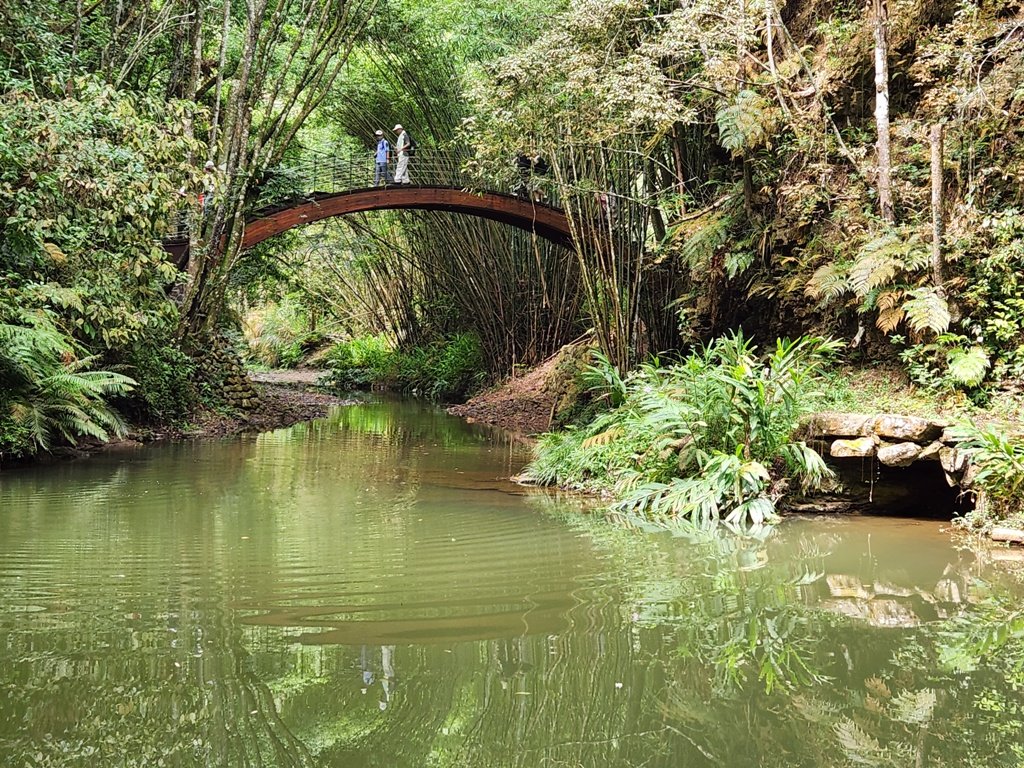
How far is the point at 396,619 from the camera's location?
3443mm

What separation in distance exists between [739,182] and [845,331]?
88.3 inches

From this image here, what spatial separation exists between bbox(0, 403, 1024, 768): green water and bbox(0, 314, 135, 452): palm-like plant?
2.35m

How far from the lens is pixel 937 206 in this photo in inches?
267

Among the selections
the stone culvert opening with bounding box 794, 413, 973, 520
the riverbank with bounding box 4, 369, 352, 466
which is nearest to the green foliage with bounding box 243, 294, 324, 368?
the riverbank with bounding box 4, 369, 352, 466

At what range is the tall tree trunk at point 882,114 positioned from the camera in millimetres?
7523

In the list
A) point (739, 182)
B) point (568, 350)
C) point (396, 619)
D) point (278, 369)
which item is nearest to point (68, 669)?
point (396, 619)

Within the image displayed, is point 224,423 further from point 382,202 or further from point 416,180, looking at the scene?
point 416,180

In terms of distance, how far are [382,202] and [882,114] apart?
7612 millimetres

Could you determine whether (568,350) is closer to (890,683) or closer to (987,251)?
(987,251)

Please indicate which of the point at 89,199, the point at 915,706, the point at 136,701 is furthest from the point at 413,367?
the point at 915,706

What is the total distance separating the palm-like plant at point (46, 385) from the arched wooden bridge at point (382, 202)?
3.72m

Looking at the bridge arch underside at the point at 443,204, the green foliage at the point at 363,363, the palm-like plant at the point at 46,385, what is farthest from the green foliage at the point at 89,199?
the green foliage at the point at 363,363

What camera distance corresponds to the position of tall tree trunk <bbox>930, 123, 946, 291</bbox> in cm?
674

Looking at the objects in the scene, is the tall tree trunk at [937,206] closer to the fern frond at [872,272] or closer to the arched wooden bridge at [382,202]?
the fern frond at [872,272]
